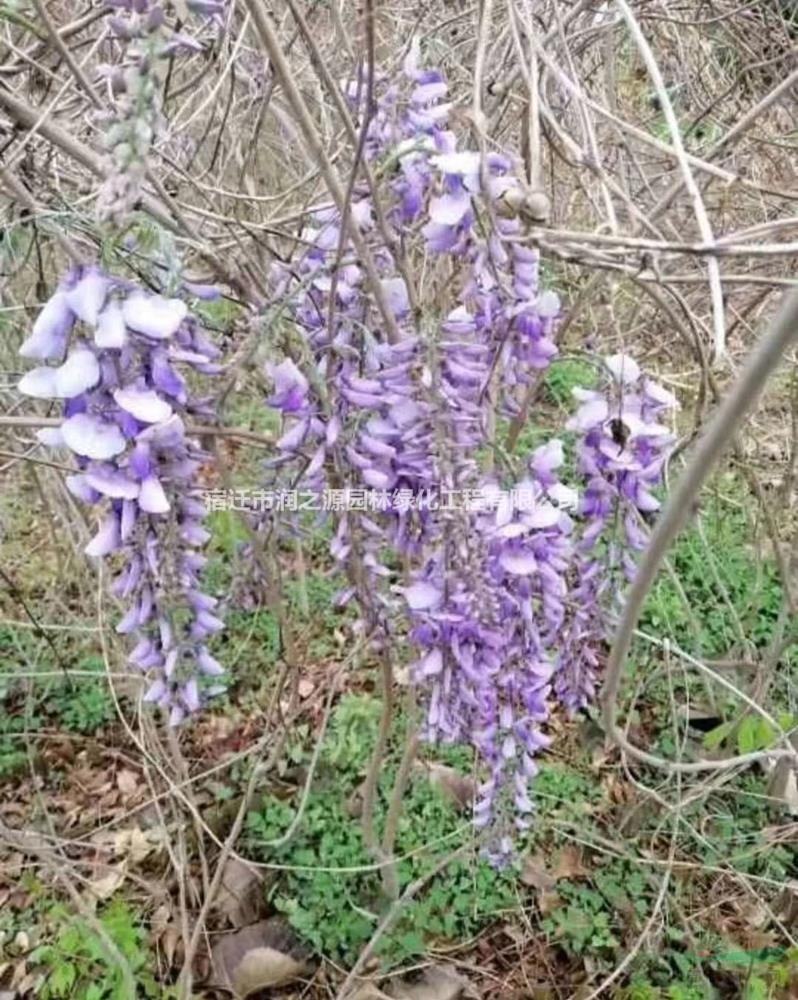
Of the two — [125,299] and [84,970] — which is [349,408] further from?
[84,970]

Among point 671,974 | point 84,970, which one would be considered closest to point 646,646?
point 671,974

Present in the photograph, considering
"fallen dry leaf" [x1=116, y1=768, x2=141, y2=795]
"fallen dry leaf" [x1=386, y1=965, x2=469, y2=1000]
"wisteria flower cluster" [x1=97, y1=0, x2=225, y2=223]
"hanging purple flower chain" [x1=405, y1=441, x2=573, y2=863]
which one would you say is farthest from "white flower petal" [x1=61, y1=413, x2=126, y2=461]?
"fallen dry leaf" [x1=116, y1=768, x2=141, y2=795]

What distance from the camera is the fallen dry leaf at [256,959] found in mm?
2096

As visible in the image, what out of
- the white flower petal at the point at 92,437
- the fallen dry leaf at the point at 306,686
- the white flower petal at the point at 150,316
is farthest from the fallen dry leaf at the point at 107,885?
the white flower petal at the point at 150,316

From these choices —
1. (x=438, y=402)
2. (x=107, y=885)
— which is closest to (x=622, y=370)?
(x=438, y=402)

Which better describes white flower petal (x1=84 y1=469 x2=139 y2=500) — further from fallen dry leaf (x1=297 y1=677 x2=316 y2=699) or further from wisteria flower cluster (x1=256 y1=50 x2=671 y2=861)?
fallen dry leaf (x1=297 y1=677 x2=316 y2=699)

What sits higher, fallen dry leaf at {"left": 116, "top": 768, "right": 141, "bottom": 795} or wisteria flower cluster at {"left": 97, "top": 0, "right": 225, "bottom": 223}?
wisteria flower cluster at {"left": 97, "top": 0, "right": 225, "bottom": 223}

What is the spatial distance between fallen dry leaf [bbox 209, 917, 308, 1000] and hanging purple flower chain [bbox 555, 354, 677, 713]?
1.04 metres

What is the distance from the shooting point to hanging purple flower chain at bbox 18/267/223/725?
2.97ft

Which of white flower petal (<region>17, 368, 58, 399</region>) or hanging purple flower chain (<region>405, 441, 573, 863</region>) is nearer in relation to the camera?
white flower petal (<region>17, 368, 58, 399</region>)

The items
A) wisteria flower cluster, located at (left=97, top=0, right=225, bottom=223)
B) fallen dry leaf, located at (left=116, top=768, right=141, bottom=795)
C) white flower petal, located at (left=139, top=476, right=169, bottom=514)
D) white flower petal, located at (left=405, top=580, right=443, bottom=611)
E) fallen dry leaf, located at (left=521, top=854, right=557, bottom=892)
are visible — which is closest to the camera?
wisteria flower cluster, located at (left=97, top=0, right=225, bottom=223)

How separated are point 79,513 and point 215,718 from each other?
2.86 ft

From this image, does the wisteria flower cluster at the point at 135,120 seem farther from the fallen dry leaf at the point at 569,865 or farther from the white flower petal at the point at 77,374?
the fallen dry leaf at the point at 569,865

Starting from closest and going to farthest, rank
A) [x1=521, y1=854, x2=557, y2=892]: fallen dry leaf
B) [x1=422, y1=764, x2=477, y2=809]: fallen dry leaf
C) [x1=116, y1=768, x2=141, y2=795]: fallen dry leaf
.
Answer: [x1=521, y1=854, x2=557, y2=892]: fallen dry leaf < [x1=422, y1=764, x2=477, y2=809]: fallen dry leaf < [x1=116, y1=768, x2=141, y2=795]: fallen dry leaf
